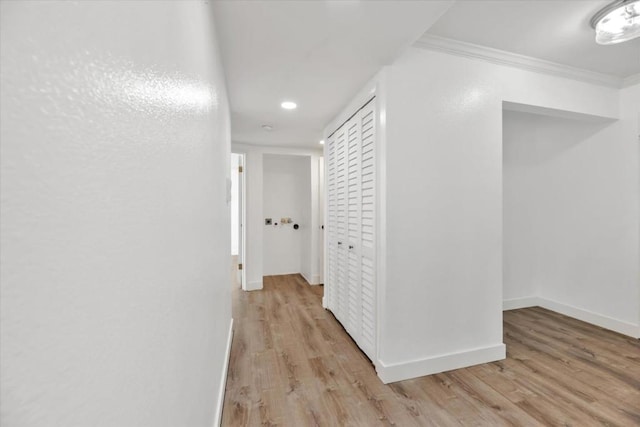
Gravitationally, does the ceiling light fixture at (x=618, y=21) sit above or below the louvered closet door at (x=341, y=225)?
above

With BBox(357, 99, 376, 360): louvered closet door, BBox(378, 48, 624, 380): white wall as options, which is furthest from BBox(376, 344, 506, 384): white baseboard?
BBox(357, 99, 376, 360): louvered closet door

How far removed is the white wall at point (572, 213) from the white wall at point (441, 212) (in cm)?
143

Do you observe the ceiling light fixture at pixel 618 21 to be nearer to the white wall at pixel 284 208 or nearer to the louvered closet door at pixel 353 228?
the louvered closet door at pixel 353 228

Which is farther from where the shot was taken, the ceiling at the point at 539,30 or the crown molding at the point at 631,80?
the crown molding at the point at 631,80

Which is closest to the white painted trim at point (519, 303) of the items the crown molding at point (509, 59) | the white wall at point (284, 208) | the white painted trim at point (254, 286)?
the crown molding at point (509, 59)

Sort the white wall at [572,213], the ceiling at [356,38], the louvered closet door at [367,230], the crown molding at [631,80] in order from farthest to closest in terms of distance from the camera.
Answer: the white wall at [572,213] → the crown molding at [631,80] → the louvered closet door at [367,230] → the ceiling at [356,38]

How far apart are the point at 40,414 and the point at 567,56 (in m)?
3.33

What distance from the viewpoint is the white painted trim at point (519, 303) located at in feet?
10.9

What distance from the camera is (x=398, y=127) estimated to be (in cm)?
193

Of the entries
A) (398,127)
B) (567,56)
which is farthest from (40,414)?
(567,56)

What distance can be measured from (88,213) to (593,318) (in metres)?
4.23

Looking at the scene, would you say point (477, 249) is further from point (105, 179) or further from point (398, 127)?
point (105, 179)

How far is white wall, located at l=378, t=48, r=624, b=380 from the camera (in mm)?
1937

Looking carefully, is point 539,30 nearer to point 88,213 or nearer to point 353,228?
point 353,228
